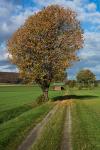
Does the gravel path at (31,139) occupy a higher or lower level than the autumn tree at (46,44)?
lower

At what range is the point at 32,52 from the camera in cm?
6206

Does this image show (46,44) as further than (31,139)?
Yes

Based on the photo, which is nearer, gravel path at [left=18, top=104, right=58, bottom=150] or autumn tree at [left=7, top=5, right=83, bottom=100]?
gravel path at [left=18, top=104, right=58, bottom=150]

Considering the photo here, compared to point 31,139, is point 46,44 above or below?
above

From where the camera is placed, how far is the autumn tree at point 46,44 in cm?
6125

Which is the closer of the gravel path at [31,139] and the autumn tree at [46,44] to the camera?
the gravel path at [31,139]

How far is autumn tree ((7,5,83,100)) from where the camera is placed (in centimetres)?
6125

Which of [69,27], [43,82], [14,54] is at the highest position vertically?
Result: [69,27]

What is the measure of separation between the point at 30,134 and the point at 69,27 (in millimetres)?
44617

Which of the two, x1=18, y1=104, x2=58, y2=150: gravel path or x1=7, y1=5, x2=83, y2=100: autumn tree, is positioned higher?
x1=7, y1=5, x2=83, y2=100: autumn tree

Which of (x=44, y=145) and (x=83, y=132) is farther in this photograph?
(x=83, y=132)

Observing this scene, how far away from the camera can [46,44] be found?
202 ft

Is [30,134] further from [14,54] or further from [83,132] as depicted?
[14,54]

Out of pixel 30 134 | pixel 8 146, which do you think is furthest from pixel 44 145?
pixel 30 134
